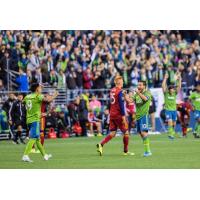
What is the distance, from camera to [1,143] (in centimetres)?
2706

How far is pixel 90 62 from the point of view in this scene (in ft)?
107

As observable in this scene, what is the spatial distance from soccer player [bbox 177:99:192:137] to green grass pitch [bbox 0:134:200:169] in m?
1.78

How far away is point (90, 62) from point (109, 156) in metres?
12.7

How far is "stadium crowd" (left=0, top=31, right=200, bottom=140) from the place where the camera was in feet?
97.6

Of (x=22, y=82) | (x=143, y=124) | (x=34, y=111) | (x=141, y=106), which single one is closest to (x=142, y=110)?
(x=141, y=106)

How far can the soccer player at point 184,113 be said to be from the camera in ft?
94.7

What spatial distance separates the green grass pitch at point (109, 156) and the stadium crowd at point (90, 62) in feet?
11.7

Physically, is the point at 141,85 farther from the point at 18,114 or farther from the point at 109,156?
the point at 18,114

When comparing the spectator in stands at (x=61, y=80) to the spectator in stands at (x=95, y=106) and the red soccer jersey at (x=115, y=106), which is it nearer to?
the spectator in stands at (x=95, y=106)

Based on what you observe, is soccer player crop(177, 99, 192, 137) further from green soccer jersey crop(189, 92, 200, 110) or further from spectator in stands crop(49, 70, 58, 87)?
spectator in stands crop(49, 70, 58, 87)

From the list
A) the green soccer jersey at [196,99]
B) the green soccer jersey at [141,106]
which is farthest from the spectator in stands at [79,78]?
the green soccer jersey at [141,106]

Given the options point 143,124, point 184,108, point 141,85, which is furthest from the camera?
point 184,108
